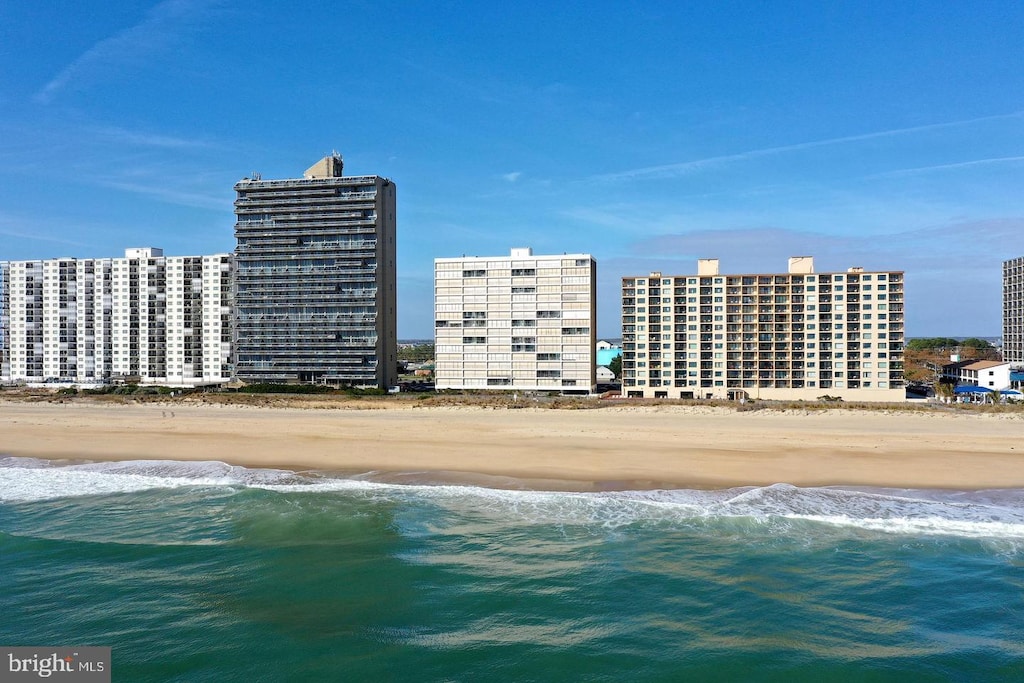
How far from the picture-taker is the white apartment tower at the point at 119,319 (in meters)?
85.3

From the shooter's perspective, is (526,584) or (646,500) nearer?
(526,584)

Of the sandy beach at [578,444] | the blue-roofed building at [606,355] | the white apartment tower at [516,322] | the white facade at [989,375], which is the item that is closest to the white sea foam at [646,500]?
the sandy beach at [578,444]

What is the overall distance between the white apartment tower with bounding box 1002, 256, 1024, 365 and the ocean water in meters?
102

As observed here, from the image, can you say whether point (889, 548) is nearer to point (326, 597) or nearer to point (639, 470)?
point (639, 470)

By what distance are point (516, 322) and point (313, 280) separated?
27196mm

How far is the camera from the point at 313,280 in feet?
258

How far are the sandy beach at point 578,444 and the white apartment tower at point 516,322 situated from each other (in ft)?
80.6

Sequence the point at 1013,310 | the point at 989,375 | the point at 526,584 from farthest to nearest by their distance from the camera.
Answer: the point at 1013,310 → the point at 989,375 → the point at 526,584

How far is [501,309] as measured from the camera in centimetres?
7481

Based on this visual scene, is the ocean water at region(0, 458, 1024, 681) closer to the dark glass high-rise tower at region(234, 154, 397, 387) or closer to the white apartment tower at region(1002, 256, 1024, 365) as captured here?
the dark glass high-rise tower at region(234, 154, 397, 387)

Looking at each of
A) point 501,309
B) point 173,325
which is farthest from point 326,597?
point 173,325

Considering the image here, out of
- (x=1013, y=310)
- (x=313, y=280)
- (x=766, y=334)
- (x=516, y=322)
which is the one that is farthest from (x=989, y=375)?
(x=313, y=280)

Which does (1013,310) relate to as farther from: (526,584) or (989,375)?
(526,584)

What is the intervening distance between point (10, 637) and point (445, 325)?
63818 mm
